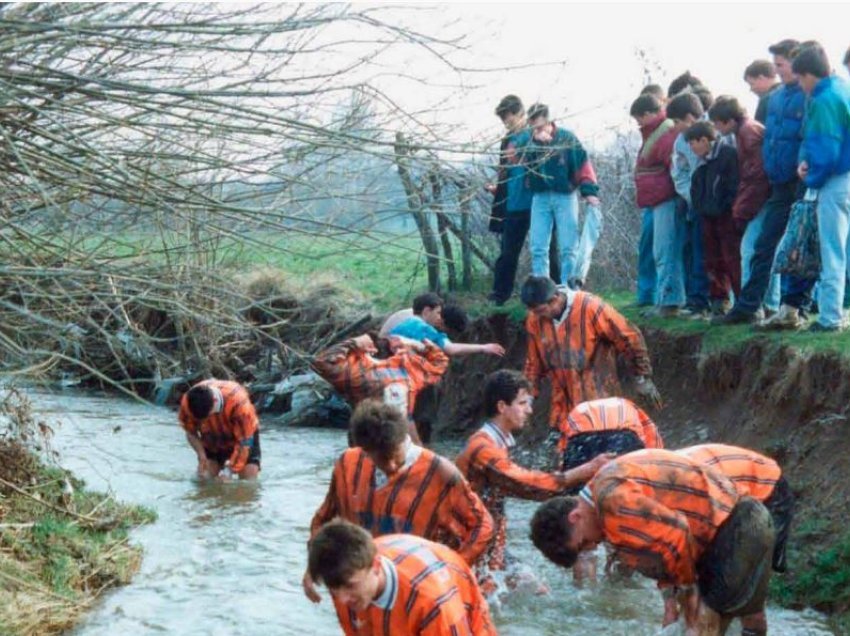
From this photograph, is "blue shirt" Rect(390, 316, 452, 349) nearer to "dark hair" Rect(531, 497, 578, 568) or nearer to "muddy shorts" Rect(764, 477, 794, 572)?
"muddy shorts" Rect(764, 477, 794, 572)

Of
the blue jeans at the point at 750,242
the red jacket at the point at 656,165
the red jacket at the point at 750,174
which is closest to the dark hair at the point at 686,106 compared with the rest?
the red jacket at the point at 656,165

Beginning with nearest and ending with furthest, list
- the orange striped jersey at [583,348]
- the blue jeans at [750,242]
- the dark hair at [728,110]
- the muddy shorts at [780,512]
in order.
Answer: the muddy shorts at [780,512]
the orange striped jersey at [583,348]
the blue jeans at [750,242]
the dark hair at [728,110]

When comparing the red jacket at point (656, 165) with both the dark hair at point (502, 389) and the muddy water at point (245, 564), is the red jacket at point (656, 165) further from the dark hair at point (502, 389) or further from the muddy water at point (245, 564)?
the dark hair at point (502, 389)

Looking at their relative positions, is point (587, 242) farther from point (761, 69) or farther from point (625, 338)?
point (625, 338)

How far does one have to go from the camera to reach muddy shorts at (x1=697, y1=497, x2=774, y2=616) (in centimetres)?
617

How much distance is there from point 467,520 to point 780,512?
62.8 inches

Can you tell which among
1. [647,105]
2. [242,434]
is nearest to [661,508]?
[647,105]

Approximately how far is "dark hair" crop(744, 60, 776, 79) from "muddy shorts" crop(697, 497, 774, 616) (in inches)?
208

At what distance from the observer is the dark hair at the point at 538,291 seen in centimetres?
946

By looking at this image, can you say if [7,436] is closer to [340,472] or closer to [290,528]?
[290,528]

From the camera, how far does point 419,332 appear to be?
11.4 metres

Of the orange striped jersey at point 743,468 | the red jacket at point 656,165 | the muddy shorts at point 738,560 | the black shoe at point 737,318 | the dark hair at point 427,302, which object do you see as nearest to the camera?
the muddy shorts at point 738,560

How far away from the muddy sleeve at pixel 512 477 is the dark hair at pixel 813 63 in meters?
3.52

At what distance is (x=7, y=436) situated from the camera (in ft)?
33.7
